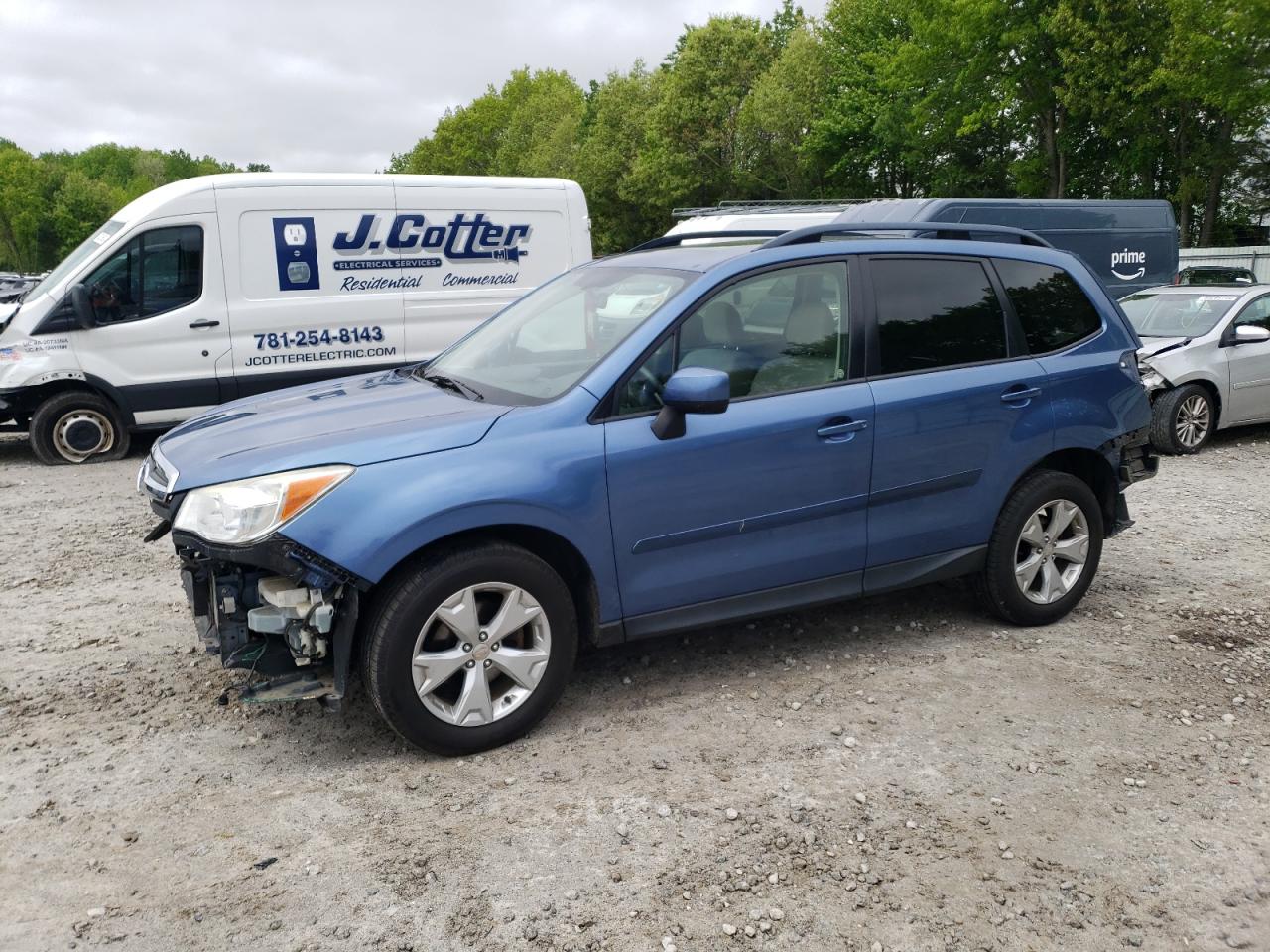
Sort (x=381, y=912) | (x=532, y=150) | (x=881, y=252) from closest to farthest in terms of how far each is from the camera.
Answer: (x=381, y=912)
(x=881, y=252)
(x=532, y=150)

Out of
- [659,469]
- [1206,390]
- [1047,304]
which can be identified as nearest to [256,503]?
[659,469]

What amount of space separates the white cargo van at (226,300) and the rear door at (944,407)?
663 centimetres

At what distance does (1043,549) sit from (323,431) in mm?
3265

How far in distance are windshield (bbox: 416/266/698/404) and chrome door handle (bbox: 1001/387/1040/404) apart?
1555 mm

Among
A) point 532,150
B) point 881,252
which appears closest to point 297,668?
point 881,252

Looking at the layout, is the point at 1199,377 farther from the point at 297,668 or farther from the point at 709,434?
the point at 297,668

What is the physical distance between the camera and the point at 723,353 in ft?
13.6

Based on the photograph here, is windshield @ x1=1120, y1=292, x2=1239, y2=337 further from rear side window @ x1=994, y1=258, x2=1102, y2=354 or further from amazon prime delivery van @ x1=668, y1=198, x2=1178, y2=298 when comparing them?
rear side window @ x1=994, y1=258, x2=1102, y2=354

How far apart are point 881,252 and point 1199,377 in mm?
6613

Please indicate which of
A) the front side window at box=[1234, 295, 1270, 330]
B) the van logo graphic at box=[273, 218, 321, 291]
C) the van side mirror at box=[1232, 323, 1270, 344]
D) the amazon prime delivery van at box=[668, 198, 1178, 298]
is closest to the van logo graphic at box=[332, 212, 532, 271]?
the van logo graphic at box=[273, 218, 321, 291]

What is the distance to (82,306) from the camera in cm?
912

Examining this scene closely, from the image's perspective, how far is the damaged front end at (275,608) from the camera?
3426mm

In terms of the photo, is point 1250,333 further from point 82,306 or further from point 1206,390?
point 82,306

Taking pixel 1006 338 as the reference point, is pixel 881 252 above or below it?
above
